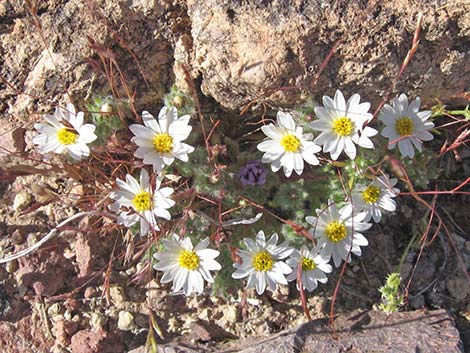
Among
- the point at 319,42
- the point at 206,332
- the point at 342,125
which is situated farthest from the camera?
the point at 206,332

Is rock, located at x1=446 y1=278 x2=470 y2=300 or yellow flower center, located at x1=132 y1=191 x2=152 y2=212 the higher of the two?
yellow flower center, located at x1=132 y1=191 x2=152 y2=212

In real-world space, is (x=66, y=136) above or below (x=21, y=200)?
above

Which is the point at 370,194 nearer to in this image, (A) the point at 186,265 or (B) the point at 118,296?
(A) the point at 186,265

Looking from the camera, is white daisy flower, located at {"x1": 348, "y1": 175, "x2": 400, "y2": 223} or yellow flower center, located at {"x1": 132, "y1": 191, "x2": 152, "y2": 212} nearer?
yellow flower center, located at {"x1": 132, "y1": 191, "x2": 152, "y2": 212}

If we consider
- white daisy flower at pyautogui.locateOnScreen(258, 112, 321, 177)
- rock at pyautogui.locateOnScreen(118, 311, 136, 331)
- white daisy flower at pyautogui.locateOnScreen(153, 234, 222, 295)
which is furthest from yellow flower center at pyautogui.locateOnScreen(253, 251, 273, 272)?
rock at pyautogui.locateOnScreen(118, 311, 136, 331)

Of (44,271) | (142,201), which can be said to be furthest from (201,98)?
(44,271)

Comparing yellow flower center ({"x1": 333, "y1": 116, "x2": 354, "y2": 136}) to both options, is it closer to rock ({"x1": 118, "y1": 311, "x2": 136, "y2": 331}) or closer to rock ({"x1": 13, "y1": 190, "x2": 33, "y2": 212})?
rock ({"x1": 118, "y1": 311, "x2": 136, "y2": 331})
